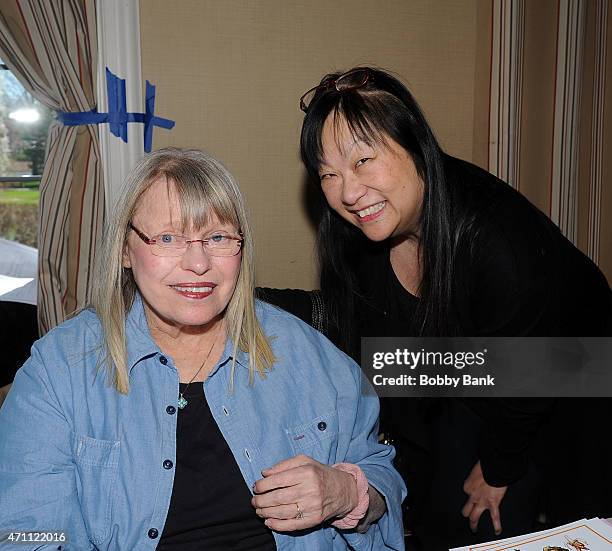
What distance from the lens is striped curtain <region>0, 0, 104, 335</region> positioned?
2691 millimetres

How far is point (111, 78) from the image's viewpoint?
275 cm

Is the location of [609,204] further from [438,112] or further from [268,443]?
[268,443]

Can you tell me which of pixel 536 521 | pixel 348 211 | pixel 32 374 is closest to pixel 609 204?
pixel 536 521

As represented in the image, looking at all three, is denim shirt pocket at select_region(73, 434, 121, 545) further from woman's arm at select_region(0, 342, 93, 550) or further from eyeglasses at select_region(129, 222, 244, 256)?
eyeglasses at select_region(129, 222, 244, 256)

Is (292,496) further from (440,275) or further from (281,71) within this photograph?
(281,71)

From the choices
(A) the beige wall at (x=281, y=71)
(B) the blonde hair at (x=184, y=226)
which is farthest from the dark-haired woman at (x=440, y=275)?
(A) the beige wall at (x=281, y=71)

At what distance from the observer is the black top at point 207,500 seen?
1407mm

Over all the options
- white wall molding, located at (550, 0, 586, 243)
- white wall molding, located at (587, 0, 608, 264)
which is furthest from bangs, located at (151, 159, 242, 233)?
white wall molding, located at (587, 0, 608, 264)

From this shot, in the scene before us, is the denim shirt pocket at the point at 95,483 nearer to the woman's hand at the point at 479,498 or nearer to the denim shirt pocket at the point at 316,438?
the denim shirt pocket at the point at 316,438

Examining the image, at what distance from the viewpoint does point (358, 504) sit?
1430 millimetres

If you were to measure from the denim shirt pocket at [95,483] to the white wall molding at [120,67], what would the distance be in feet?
5.36

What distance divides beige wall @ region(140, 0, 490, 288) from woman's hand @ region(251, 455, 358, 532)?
69.7 inches

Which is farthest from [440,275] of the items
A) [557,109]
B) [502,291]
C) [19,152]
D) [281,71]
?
[19,152]

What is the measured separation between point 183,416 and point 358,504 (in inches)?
16.5
